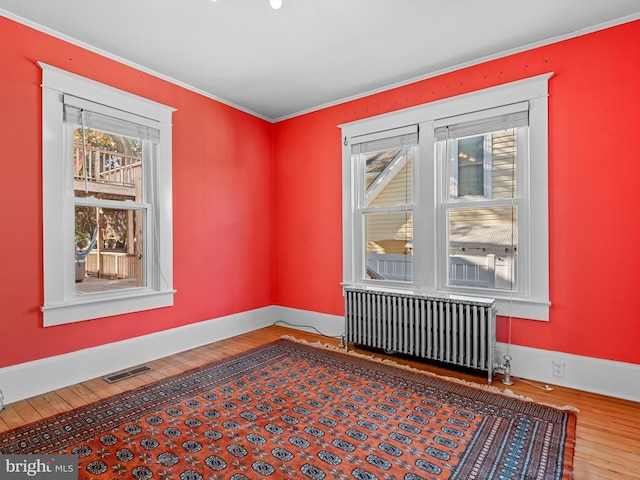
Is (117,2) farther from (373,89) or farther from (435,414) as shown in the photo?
(435,414)

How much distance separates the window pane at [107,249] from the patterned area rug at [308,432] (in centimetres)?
118

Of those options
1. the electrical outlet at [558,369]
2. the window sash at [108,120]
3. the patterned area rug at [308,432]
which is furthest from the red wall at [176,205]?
the electrical outlet at [558,369]

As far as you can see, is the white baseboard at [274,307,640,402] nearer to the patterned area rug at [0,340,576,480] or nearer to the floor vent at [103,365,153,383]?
the patterned area rug at [0,340,576,480]

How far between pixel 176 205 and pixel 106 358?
166cm

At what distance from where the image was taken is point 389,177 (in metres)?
4.08

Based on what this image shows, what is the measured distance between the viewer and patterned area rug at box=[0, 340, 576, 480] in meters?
1.90

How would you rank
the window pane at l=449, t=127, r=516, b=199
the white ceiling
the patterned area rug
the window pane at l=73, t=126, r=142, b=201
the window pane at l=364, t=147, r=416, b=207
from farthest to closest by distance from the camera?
the window pane at l=364, t=147, r=416, b=207 < the window pane at l=449, t=127, r=516, b=199 < the window pane at l=73, t=126, r=142, b=201 < the white ceiling < the patterned area rug

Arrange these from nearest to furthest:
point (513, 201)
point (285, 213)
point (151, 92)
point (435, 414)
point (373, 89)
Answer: point (435, 414)
point (513, 201)
point (151, 92)
point (373, 89)
point (285, 213)

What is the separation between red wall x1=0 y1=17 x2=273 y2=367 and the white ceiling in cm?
23

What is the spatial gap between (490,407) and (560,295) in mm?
1193

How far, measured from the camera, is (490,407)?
101 inches

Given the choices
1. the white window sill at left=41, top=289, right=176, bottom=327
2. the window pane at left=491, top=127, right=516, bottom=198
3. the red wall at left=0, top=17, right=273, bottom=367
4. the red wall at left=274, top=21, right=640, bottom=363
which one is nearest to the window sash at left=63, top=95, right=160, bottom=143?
the red wall at left=0, top=17, right=273, bottom=367

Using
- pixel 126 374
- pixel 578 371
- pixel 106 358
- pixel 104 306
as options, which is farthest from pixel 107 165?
pixel 578 371

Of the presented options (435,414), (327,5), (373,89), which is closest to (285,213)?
(373,89)
